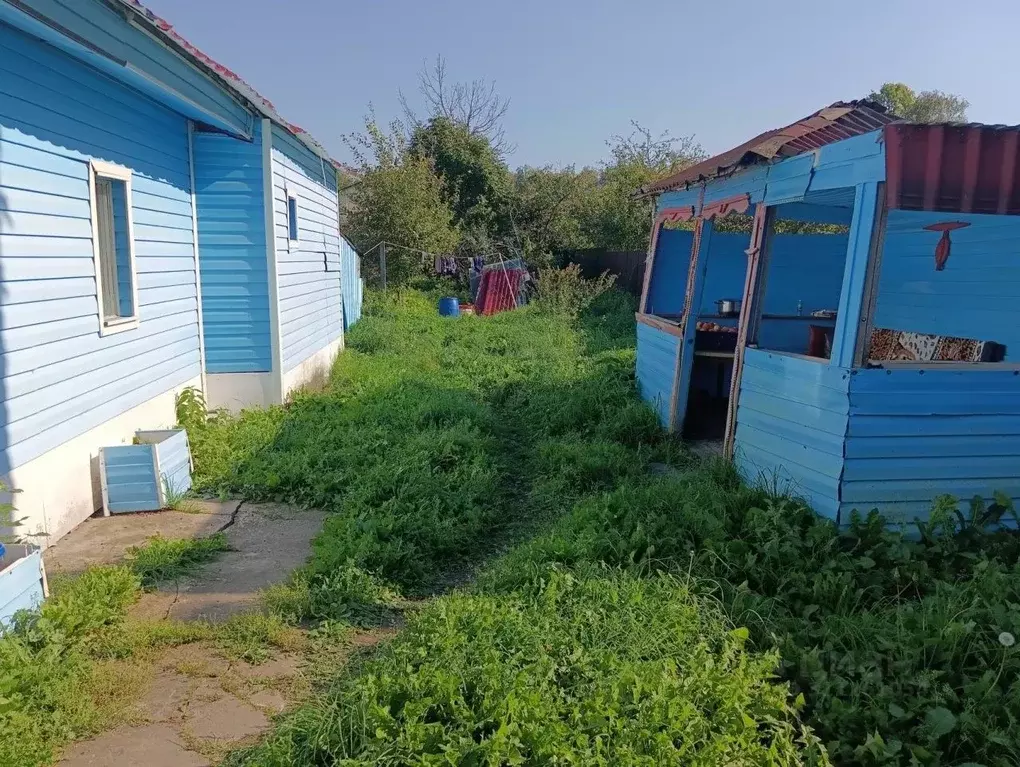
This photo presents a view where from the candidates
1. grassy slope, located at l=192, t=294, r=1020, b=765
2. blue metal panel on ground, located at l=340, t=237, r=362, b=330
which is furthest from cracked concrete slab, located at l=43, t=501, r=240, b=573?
blue metal panel on ground, located at l=340, t=237, r=362, b=330

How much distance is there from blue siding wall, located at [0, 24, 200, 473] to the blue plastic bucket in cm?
1023

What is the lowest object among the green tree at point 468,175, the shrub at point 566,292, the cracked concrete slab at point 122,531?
the cracked concrete slab at point 122,531

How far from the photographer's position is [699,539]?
424 cm

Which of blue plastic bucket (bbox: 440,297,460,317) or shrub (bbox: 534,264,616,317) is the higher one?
shrub (bbox: 534,264,616,317)

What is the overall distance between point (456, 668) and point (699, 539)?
6.58 ft

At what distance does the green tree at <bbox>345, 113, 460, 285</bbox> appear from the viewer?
18.7 meters

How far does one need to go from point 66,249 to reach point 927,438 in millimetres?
5878

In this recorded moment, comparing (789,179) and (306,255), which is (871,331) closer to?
(789,179)

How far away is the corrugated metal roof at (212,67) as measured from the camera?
4.73 metres

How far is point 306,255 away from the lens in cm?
930

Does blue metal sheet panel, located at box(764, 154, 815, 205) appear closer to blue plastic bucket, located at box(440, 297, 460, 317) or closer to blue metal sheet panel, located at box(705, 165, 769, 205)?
blue metal sheet panel, located at box(705, 165, 769, 205)

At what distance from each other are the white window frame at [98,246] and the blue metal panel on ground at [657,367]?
490 centimetres

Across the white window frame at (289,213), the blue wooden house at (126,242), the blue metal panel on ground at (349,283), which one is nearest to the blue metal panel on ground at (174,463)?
the blue wooden house at (126,242)

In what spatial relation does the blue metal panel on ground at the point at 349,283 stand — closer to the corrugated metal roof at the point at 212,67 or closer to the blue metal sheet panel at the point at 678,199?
the corrugated metal roof at the point at 212,67
